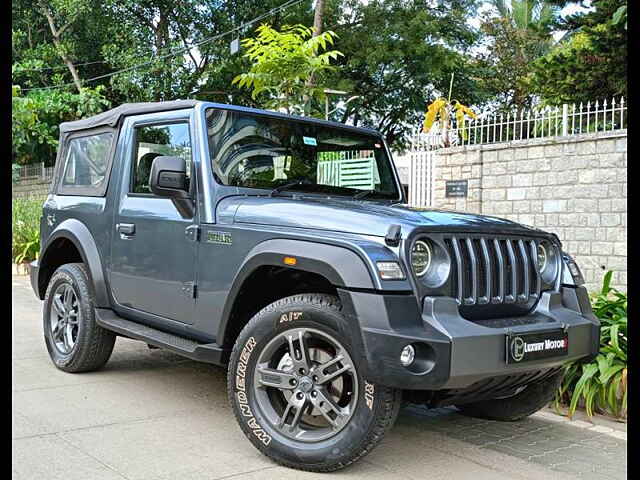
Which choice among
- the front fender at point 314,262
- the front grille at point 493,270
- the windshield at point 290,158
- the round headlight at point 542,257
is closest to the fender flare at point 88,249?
the windshield at point 290,158

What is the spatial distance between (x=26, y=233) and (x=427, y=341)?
13.1 meters

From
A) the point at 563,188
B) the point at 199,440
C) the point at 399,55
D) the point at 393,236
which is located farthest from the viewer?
the point at 399,55

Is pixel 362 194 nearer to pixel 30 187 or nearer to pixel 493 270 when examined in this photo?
pixel 493 270

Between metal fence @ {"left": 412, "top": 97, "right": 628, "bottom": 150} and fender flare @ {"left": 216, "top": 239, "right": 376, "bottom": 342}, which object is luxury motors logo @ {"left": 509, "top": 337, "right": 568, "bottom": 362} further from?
metal fence @ {"left": 412, "top": 97, "right": 628, "bottom": 150}

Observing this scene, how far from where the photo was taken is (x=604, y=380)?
16.1 feet

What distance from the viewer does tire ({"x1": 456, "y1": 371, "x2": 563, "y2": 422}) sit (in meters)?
4.57

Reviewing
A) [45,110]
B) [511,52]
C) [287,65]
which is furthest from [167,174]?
[511,52]

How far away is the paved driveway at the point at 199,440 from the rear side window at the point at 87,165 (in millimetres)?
1502

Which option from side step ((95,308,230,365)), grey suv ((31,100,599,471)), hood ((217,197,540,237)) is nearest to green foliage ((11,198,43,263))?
grey suv ((31,100,599,471))

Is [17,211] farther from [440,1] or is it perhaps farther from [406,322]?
[440,1]

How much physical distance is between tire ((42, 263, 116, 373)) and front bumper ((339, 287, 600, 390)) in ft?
8.92

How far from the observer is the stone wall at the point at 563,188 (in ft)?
32.7

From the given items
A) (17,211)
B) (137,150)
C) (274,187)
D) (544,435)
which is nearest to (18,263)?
(17,211)

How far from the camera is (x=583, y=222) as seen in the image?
33.8 feet
